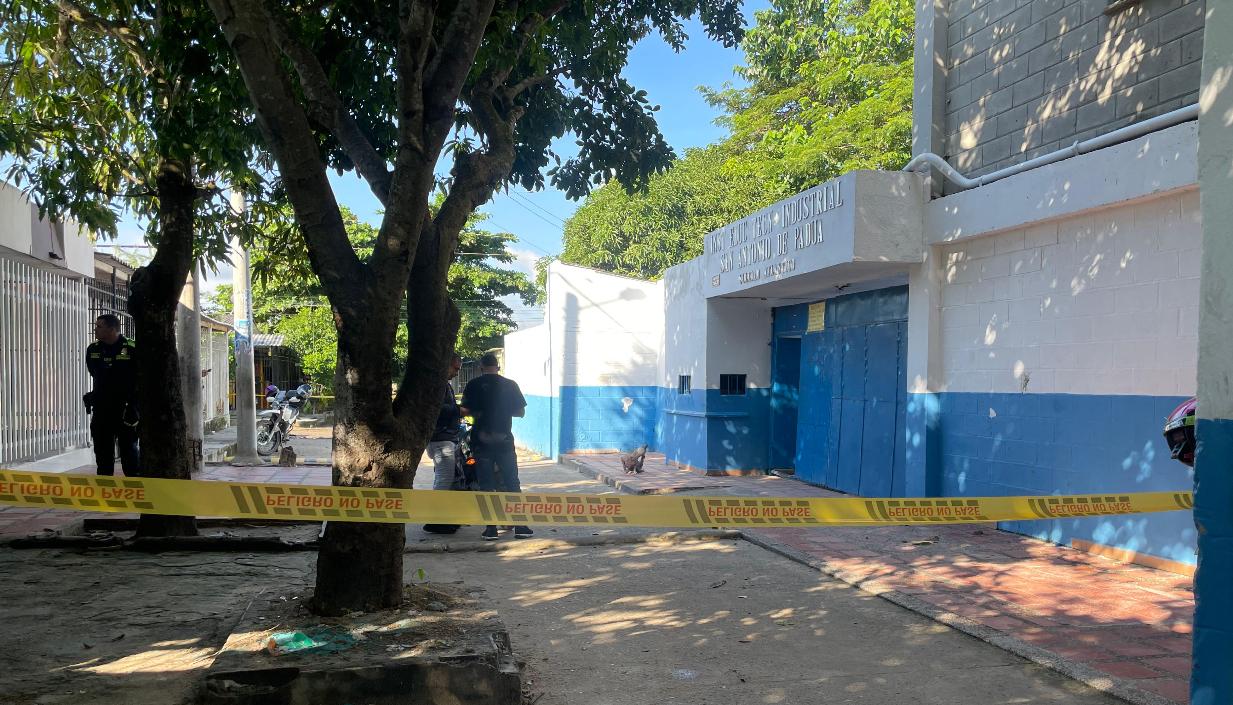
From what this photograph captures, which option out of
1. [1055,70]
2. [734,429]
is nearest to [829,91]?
[734,429]

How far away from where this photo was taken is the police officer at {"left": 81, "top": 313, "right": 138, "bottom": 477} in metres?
7.62

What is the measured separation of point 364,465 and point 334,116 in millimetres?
1923

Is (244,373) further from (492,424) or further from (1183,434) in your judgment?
(1183,434)

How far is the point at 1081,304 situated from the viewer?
7.45 meters

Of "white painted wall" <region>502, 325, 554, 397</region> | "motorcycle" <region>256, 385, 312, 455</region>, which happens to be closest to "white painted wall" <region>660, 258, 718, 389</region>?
"white painted wall" <region>502, 325, 554, 397</region>

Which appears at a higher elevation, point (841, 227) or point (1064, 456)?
point (841, 227)

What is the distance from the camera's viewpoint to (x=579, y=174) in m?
8.17

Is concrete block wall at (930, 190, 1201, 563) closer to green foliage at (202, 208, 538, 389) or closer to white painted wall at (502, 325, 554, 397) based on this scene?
white painted wall at (502, 325, 554, 397)

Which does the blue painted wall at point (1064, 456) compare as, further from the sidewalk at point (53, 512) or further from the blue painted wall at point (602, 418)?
the blue painted wall at point (602, 418)

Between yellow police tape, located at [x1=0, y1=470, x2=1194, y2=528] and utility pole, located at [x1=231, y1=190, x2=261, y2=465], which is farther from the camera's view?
utility pole, located at [x1=231, y1=190, x2=261, y2=465]

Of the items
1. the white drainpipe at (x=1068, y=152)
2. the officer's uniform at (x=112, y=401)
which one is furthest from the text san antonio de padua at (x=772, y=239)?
the officer's uniform at (x=112, y=401)

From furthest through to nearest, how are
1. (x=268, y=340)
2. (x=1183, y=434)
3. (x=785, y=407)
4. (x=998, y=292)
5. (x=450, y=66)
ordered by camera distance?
(x=268, y=340) < (x=785, y=407) < (x=998, y=292) < (x=450, y=66) < (x=1183, y=434)

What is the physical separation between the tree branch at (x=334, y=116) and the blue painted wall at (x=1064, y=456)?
5620mm

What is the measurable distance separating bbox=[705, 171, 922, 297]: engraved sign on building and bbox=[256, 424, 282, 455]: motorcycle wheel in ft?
36.0
